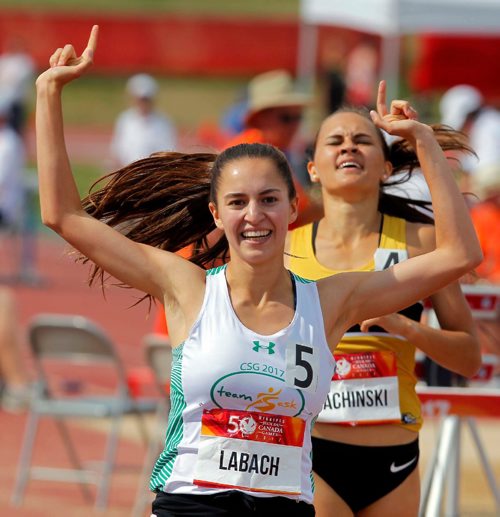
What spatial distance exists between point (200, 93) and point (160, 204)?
28026mm

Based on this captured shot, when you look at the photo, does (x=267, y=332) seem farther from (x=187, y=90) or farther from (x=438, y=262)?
(x=187, y=90)

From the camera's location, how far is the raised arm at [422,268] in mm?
3705

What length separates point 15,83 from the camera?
20344 millimetres

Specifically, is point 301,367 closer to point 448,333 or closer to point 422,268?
point 422,268

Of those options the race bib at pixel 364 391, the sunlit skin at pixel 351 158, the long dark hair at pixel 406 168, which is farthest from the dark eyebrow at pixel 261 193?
the long dark hair at pixel 406 168

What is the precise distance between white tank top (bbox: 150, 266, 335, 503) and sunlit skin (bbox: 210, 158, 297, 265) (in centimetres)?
18

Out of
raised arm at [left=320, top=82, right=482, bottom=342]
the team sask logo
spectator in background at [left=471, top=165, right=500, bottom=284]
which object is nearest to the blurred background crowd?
spectator in background at [left=471, top=165, right=500, bottom=284]

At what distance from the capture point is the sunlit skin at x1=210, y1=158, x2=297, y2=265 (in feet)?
11.7

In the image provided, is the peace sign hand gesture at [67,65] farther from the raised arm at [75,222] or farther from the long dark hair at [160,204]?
the long dark hair at [160,204]

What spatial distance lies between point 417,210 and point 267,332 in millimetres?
1409

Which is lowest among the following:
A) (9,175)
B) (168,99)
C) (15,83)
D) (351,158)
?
(351,158)

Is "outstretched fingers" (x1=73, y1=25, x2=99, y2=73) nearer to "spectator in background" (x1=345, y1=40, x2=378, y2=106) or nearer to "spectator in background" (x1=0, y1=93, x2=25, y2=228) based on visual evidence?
"spectator in background" (x1=0, y1=93, x2=25, y2=228)

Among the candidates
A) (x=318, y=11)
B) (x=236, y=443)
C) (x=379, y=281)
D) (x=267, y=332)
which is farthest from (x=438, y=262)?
(x=318, y=11)

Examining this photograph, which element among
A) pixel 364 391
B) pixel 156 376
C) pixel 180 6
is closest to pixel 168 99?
pixel 180 6
